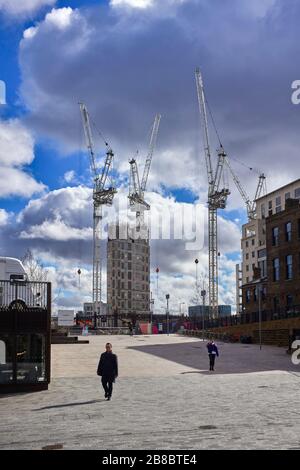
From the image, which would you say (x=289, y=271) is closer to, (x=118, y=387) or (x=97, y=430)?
(x=118, y=387)

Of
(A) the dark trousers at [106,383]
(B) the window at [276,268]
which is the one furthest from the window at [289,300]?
(A) the dark trousers at [106,383]

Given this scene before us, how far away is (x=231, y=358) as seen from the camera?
37.9 metres

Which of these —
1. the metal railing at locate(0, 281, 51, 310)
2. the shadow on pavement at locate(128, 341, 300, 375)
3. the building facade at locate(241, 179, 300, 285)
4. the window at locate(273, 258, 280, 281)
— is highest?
the building facade at locate(241, 179, 300, 285)

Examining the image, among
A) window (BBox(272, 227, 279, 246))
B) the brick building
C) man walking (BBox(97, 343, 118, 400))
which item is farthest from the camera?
window (BBox(272, 227, 279, 246))

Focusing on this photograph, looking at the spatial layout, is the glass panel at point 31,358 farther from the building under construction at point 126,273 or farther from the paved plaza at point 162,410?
the building under construction at point 126,273

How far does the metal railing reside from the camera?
914 inches

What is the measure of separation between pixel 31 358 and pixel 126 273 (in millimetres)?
161072

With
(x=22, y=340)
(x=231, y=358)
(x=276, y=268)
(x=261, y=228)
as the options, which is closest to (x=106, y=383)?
(x=22, y=340)

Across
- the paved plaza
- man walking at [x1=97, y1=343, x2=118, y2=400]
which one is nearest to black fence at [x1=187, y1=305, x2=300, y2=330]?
the paved plaza

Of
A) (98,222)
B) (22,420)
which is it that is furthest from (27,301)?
(98,222)

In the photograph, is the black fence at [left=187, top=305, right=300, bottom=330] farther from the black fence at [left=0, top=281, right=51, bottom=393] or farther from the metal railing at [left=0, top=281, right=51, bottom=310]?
the black fence at [left=0, top=281, right=51, bottom=393]

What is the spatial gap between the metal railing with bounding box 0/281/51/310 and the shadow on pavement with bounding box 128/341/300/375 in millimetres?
9574

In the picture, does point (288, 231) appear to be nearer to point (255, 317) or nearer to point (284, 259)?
point (284, 259)
